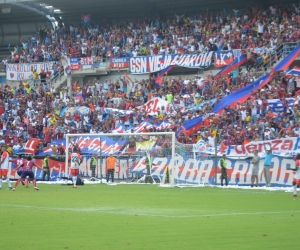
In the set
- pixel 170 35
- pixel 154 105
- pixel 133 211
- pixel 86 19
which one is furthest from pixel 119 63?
pixel 133 211

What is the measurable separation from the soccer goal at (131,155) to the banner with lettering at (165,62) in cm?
1178

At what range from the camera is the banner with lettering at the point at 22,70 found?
5600 centimetres

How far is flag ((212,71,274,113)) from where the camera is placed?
39656 mm

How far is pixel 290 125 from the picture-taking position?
34312 millimetres

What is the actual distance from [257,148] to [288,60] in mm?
9880

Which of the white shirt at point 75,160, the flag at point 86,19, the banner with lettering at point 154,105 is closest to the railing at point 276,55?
the banner with lettering at point 154,105

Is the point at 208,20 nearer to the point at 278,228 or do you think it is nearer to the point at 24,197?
the point at 24,197

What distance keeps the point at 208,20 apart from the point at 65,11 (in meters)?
14.0

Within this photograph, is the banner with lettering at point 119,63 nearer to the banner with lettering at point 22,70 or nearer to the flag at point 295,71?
the banner with lettering at point 22,70

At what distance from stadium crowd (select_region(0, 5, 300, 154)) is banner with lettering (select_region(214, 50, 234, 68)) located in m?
0.62

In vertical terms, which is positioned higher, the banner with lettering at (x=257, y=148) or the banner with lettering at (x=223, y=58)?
the banner with lettering at (x=223, y=58)

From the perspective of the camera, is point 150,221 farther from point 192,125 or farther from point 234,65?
point 234,65

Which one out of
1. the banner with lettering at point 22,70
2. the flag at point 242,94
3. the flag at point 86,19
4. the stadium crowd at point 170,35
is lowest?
the flag at point 242,94

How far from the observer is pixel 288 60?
4075cm
